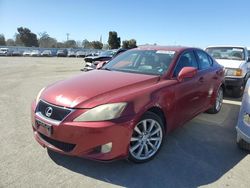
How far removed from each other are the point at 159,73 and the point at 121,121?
135 centimetres

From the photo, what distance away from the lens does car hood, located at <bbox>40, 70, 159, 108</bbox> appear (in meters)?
3.02

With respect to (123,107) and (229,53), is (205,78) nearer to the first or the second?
(123,107)

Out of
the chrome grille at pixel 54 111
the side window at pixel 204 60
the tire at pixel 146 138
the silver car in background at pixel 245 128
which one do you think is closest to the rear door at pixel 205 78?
the side window at pixel 204 60

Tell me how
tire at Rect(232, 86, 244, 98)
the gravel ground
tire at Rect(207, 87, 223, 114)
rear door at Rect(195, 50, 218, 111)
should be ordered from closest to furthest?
the gravel ground, rear door at Rect(195, 50, 218, 111), tire at Rect(207, 87, 223, 114), tire at Rect(232, 86, 244, 98)

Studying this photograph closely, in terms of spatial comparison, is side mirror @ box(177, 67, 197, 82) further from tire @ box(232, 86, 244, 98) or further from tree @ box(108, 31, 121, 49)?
tree @ box(108, 31, 121, 49)

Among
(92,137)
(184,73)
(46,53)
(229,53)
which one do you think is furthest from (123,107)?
(46,53)

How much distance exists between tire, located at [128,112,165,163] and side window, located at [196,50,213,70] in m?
1.98

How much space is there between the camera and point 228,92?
7.79m

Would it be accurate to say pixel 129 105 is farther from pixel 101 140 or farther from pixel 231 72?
pixel 231 72

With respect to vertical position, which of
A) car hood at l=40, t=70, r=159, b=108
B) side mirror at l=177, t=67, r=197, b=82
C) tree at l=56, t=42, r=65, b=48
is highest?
side mirror at l=177, t=67, r=197, b=82

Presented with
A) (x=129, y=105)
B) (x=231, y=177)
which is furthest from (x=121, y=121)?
(x=231, y=177)

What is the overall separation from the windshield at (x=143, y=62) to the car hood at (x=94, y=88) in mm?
265

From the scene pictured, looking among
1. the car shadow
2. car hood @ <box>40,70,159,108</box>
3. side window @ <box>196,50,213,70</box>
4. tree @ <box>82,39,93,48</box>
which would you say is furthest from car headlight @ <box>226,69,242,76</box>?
tree @ <box>82,39,93,48</box>

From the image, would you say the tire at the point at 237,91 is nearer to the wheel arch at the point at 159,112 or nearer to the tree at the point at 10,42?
the wheel arch at the point at 159,112
